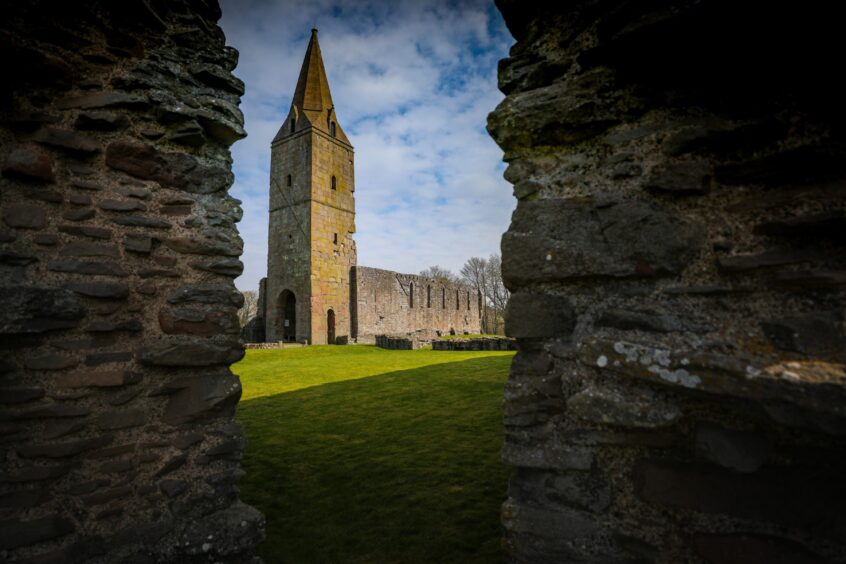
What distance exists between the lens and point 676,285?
6.43 feet

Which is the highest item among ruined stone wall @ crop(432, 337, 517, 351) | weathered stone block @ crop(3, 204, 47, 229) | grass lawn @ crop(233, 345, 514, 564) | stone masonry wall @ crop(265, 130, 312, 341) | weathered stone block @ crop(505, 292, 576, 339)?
stone masonry wall @ crop(265, 130, 312, 341)

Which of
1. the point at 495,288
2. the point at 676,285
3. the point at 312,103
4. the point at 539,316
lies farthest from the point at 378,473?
the point at 495,288

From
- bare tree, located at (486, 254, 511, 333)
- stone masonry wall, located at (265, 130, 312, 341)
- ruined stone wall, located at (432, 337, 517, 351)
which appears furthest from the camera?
bare tree, located at (486, 254, 511, 333)

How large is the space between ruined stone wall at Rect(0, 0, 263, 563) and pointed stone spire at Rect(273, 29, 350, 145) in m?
23.7

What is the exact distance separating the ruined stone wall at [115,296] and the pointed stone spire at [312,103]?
23.7m

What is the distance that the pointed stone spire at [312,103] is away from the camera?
2545 centimetres

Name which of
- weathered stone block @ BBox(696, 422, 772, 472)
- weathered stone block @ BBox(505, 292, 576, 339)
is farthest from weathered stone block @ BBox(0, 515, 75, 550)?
weathered stone block @ BBox(696, 422, 772, 472)

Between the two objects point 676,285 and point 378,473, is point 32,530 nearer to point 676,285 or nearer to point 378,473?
point 378,473

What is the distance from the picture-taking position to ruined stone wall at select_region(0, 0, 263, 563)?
7.35 feet

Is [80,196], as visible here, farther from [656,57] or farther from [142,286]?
[656,57]

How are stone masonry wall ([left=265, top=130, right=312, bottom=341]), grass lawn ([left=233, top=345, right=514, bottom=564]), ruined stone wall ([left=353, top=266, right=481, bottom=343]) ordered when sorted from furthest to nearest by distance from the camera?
ruined stone wall ([left=353, top=266, right=481, bottom=343]), stone masonry wall ([left=265, top=130, right=312, bottom=341]), grass lawn ([left=233, top=345, right=514, bottom=564])

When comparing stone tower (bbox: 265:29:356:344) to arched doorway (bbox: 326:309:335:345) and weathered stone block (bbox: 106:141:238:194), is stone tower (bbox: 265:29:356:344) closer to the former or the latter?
arched doorway (bbox: 326:309:335:345)

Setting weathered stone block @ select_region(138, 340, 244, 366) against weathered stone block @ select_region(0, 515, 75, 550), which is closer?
weathered stone block @ select_region(0, 515, 75, 550)

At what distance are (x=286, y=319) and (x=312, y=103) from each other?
13295 millimetres
